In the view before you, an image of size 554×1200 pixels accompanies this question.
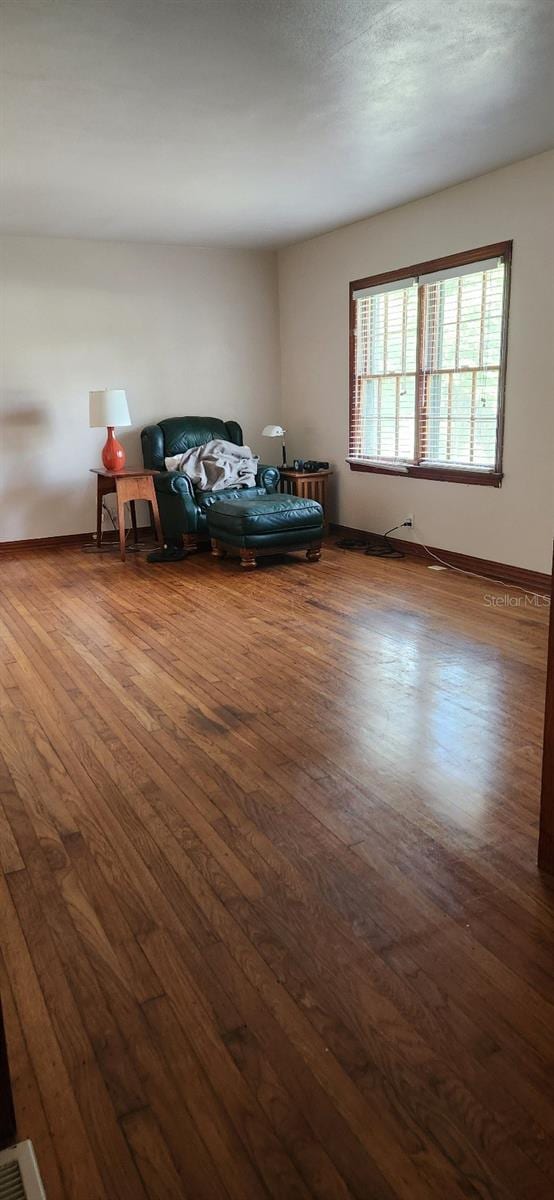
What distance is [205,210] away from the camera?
576cm

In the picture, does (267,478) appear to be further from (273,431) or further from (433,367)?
(433,367)

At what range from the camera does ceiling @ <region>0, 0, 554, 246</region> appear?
112 inches

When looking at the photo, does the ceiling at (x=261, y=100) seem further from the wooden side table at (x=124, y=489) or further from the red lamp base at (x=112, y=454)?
the wooden side table at (x=124, y=489)

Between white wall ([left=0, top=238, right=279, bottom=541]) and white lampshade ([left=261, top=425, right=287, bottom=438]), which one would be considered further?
white lampshade ([left=261, top=425, right=287, bottom=438])

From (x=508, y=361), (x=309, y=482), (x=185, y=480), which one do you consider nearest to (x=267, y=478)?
(x=309, y=482)

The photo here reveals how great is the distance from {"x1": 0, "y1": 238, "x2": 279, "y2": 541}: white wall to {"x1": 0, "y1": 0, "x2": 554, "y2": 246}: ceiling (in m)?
1.05

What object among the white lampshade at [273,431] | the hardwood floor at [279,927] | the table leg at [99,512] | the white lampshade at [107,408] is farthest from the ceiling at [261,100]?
the hardwood floor at [279,927]

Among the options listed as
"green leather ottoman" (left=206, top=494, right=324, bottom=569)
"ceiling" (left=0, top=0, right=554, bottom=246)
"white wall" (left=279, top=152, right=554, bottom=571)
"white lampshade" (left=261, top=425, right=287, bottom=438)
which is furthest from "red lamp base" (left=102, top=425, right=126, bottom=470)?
"white wall" (left=279, top=152, right=554, bottom=571)

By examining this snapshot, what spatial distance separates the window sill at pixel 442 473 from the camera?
5.42 meters

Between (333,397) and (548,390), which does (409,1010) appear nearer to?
(548,390)

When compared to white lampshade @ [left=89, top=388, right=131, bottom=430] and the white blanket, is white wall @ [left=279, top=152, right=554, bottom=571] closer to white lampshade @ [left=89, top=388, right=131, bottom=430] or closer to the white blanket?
the white blanket

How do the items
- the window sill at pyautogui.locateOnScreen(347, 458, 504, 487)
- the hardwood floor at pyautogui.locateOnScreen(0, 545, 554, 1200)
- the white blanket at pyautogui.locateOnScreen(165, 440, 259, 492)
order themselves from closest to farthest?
the hardwood floor at pyautogui.locateOnScreen(0, 545, 554, 1200), the window sill at pyautogui.locateOnScreen(347, 458, 504, 487), the white blanket at pyautogui.locateOnScreen(165, 440, 259, 492)

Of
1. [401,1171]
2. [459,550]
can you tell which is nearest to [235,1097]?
[401,1171]

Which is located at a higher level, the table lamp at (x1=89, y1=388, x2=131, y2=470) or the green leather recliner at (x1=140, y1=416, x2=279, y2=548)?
the table lamp at (x1=89, y1=388, x2=131, y2=470)
